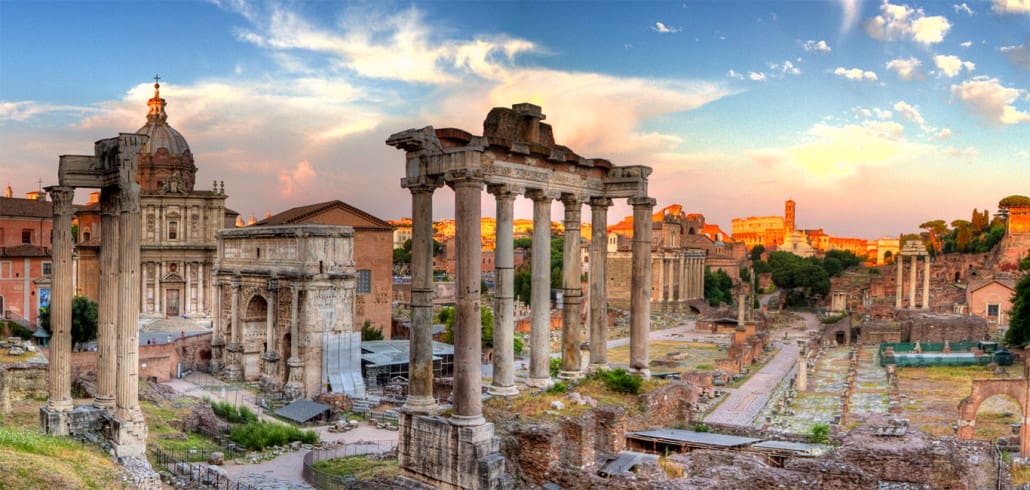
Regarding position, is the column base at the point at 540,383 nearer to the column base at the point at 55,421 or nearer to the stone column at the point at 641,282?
the stone column at the point at 641,282

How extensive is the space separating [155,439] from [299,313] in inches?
484

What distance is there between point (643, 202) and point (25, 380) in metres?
21.5

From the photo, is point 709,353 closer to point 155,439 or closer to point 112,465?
point 155,439

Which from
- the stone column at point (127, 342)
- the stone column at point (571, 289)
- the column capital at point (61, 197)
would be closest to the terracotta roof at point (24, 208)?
the column capital at point (61, 197)

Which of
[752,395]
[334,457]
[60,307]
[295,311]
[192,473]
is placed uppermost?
[60,307]

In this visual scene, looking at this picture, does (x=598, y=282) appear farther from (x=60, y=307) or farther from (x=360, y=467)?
(x=60, y=307)

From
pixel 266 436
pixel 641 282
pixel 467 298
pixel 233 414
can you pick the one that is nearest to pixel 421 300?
pixel 467 298

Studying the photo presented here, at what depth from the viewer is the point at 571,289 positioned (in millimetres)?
18969

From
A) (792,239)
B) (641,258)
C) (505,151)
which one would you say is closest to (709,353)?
(641,258)

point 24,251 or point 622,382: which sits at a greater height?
point 24,251

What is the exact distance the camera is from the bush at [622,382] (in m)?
19.0

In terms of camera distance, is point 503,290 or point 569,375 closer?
point 503,290

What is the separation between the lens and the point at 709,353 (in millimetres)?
55844

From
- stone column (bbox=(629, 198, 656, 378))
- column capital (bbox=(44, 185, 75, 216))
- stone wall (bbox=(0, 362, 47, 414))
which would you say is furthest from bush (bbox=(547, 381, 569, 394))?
stone wall (bbox=(0, 362, 47, 414))
